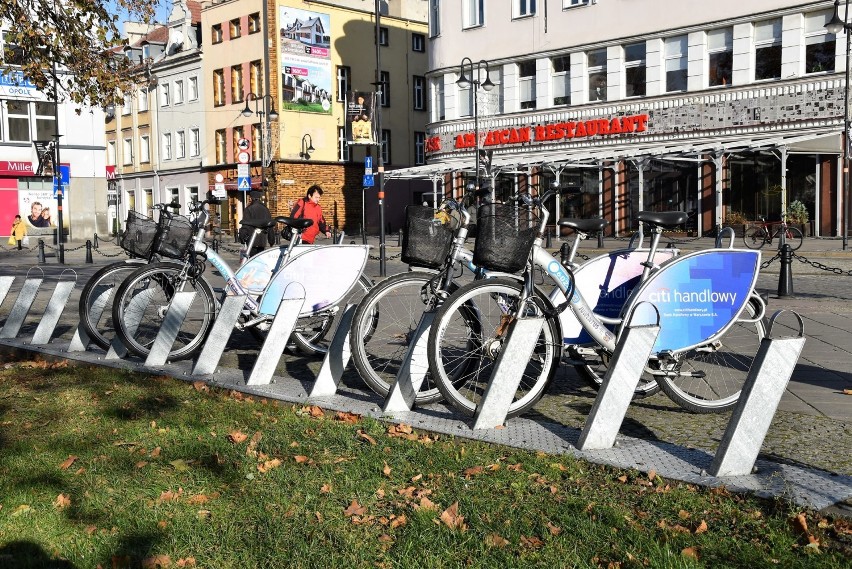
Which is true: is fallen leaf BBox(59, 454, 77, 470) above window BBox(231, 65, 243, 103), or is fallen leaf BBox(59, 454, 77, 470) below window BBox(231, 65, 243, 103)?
below

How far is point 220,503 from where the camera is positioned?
4.18 meters

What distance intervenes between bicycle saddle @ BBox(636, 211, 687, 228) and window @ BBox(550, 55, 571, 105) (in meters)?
33.6

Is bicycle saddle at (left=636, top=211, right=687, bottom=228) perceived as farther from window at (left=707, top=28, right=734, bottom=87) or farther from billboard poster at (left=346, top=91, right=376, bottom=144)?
billboard poster at (left=346, top=91, right=376, bottom=144)

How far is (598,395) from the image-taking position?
16.2ft

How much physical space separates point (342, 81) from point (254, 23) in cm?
546

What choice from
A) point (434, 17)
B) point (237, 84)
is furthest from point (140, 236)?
point (237, 84)

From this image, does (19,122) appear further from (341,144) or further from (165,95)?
(341,144)

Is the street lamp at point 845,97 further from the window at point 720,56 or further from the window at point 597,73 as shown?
the window at point 597,73

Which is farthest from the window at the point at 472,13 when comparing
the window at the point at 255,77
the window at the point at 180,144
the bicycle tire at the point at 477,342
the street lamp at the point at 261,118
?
the bicycle tire at the point at 477,342

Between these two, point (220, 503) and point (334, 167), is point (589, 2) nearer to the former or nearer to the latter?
point (334, 167)

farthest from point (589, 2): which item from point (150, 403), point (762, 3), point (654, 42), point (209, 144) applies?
point (150, 403)

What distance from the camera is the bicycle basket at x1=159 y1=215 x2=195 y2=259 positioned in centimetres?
828

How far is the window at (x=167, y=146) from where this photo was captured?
58.5 meters

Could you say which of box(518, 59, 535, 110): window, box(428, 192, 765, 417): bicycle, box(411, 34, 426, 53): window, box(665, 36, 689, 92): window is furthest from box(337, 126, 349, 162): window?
box(428, 192, 765, 417): bicycle
